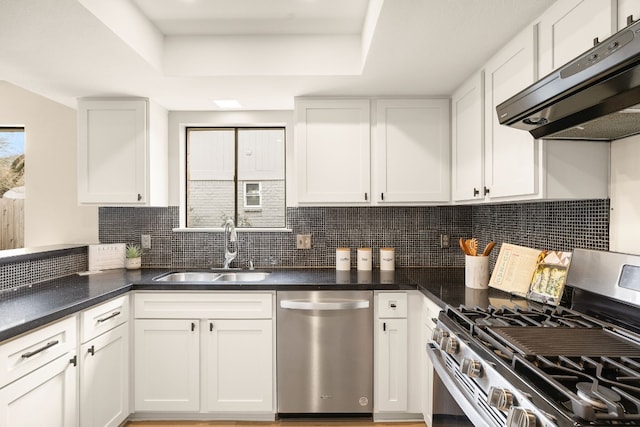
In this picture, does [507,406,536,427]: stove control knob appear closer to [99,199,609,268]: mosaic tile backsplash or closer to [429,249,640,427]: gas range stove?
[429,249,640,427]: gas range stove

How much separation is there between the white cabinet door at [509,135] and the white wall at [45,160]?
3223 mm

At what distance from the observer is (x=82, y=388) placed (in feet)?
5.98

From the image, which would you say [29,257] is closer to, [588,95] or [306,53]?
[306,53]

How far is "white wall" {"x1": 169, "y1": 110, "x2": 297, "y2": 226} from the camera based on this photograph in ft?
9.50

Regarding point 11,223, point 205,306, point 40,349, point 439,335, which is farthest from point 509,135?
point 11,223

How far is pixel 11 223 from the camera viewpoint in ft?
11.3

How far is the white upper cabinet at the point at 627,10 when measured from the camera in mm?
1030

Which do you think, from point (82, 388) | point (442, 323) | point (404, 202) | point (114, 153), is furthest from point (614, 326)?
point (114, 153)

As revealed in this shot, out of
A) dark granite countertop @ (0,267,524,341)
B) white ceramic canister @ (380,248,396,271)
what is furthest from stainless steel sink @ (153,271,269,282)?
white ceramic canister @ (380,248,396,271)

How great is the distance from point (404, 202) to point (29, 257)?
244 centimetres

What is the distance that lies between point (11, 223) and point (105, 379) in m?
2.45

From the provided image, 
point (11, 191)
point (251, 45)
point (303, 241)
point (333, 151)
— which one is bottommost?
point (303, 241)

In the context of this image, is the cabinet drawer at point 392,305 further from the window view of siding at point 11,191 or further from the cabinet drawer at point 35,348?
the window view of siding at point 11,191

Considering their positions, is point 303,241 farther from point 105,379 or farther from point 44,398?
point 44,398
